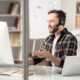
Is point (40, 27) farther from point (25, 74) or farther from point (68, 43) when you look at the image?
point (25, 74)

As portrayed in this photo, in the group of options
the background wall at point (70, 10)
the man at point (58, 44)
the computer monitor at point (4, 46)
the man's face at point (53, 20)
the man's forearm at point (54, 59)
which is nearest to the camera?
the computer monitor at point (4, 46)

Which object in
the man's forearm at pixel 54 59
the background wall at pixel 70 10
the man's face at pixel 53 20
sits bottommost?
the man's forearm at pixel 54 59

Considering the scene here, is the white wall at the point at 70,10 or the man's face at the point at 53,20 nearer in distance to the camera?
the man's face at the point at 53,20

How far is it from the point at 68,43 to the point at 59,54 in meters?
0.16

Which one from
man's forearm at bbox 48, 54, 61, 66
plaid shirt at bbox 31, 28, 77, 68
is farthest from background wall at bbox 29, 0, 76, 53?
man's forearm at bbox 48, 54, 61, 66

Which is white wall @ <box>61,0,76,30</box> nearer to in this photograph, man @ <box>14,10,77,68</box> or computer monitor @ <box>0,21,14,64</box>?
man @ <box>14,10,77,68</box>

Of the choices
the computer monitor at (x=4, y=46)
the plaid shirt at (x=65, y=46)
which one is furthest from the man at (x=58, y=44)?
the computer monitor at (x=4, y=46)

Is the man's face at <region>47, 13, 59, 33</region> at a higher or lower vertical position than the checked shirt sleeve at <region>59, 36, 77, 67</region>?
higher

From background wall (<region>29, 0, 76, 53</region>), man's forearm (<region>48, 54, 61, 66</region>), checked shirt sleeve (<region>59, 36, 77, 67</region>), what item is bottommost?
man's forearm (<region>48, 54, 61, 66</region>)

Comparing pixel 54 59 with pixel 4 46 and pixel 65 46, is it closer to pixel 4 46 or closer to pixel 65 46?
pixel 65 46

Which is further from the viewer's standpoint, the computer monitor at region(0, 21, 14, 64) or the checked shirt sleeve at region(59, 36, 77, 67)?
the checked shirt sleeve at region(59, 36, 77, 67)

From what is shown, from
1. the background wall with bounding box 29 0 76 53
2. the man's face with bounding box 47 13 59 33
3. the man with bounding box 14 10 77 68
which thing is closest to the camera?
the man with bounding box 14 10 77 68

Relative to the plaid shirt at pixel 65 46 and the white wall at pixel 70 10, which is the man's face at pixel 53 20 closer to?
the plaid shirt at pixel 65 46

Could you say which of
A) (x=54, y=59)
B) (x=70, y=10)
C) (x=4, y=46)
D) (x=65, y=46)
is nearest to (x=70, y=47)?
(x=65, y=46)
